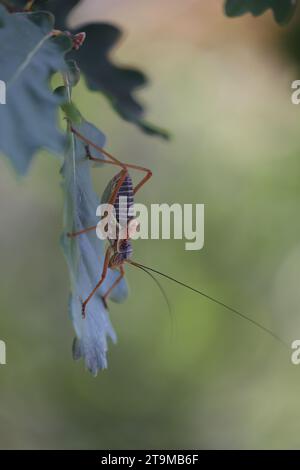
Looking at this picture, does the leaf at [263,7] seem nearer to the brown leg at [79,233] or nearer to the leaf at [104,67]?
the leaf at [104,67]

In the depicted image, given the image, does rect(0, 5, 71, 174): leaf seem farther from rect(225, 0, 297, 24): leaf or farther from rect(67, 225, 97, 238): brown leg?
rect(225, 0, 297, 24): leaf

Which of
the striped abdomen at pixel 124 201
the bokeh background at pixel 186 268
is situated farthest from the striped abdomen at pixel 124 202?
the bokeh background at pixel 186 268

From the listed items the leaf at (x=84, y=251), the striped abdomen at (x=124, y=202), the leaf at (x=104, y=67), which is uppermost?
the leaf at (x=104, y=67)

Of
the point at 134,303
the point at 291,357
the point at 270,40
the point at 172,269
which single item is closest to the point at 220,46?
the point at 270,40

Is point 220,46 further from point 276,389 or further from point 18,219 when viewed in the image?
point 276,389

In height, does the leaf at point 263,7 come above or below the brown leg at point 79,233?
above

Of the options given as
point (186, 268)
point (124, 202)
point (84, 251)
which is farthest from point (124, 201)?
point (186, 268)
